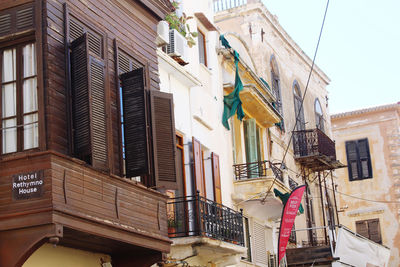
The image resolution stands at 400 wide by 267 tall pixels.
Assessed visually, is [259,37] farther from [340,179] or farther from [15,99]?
[15,99]

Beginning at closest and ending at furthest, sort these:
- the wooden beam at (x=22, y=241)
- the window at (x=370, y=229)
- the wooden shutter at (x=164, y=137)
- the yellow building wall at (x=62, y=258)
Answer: the wooden beam at (x=22, y=241) < the yellow building wall at (x=62, y=258) < the wooden shutter at (x=164, y=137) < the window at (x=370, y=229)

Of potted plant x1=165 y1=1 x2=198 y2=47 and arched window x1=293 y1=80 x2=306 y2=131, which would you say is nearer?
potted plant x1=165 y1=1 x2=198 y2=47

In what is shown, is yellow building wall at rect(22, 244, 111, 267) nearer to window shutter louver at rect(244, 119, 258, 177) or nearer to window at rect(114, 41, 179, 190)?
window at rect(114, 41, 179, 190)

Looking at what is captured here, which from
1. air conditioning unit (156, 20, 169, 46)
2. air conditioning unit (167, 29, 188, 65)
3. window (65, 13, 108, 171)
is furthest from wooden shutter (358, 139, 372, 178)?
window (65, 13, 108, 171)

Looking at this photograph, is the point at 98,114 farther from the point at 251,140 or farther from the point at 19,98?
the point at 251,140

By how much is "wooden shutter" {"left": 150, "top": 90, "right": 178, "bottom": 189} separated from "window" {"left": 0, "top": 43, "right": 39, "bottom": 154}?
2.57m

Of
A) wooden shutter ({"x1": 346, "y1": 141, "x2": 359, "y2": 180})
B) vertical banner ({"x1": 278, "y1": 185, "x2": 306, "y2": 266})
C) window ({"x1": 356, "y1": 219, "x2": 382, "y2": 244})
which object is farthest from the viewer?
wooden shutter ({"x1": 346, "y1": 141, "x2": 359, "y2": 180})

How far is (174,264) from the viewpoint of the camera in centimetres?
1647

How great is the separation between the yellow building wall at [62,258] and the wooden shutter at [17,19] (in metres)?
3.26

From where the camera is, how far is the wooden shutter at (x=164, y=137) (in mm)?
14102

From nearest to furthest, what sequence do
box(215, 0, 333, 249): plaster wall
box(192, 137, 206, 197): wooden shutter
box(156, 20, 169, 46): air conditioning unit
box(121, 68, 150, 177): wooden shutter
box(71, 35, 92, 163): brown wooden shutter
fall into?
box(71, 35, 92, 163): brown wooden shutter
box(121, 68, 150, 177): wooden shutter
box(156, 20, 169, 46): air conditioning unit
box(192, 137, 206, 197): wooden shutter
box(215, 0, 333, 249): plaster wall

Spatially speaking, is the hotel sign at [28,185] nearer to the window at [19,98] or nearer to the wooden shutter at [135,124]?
the window at [19,98]

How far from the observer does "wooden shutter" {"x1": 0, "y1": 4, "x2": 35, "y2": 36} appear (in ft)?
39.7

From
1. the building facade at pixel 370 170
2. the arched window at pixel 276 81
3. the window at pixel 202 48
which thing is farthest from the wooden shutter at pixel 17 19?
the building facade at pixel 370 170
